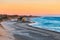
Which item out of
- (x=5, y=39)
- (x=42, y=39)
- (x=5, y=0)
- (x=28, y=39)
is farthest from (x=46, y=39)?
(x=5, y=0)

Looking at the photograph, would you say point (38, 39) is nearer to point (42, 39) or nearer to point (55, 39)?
point (42, 39)

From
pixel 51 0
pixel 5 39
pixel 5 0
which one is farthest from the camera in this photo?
pixel 51 0

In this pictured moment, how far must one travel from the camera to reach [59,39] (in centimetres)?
437

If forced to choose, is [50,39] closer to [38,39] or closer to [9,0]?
[38,39]

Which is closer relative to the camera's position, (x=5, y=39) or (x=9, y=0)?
(x=5, y=39)

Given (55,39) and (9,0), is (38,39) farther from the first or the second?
(9,0)

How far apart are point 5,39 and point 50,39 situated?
1.30 meters

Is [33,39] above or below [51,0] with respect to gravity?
below

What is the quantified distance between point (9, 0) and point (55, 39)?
3.84 metres

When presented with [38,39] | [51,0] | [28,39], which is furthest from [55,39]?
[51,0]

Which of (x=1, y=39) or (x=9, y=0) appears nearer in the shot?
(x=1, y=39)

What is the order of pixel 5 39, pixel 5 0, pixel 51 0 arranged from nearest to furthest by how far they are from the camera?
pixel 5 39
pixel 5 0
pixel 51 0

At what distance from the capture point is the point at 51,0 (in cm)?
777

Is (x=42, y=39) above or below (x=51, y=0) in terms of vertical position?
below
